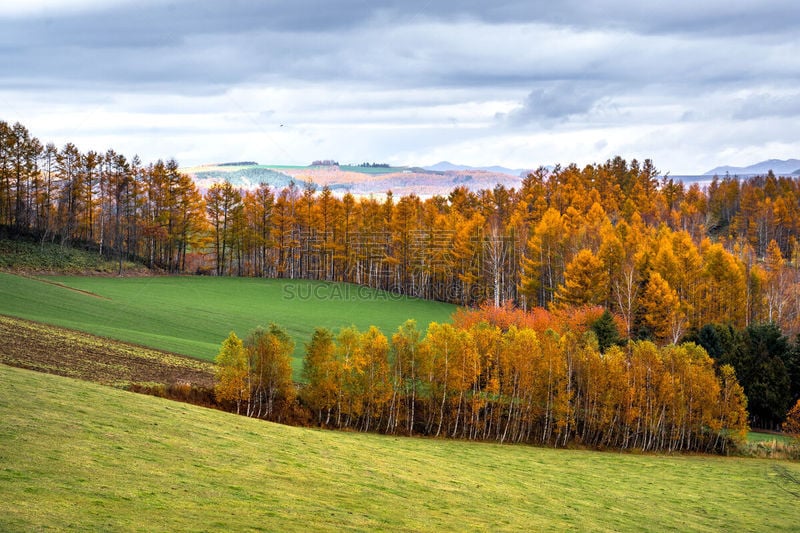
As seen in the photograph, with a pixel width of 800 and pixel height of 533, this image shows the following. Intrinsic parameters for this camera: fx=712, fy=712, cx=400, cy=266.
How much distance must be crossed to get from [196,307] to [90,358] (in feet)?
116

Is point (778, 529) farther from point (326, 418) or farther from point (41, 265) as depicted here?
point (41, 265)

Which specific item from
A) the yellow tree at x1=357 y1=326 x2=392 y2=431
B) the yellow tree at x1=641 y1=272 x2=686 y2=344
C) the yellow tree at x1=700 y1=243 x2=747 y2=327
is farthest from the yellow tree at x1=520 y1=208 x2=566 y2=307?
the yellow tree at x1=357 y1=326 x2=392 y2=431

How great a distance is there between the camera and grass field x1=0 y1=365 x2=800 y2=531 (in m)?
18.8

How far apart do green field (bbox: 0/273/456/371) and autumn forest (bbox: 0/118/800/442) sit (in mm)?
6652

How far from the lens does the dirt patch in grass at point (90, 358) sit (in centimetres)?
3988

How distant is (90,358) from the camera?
1748 inches

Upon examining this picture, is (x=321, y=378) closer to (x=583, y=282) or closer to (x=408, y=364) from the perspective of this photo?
(x=408, y=364)

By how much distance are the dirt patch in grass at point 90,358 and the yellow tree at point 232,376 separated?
1990 mm

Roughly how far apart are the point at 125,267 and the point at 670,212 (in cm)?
10950

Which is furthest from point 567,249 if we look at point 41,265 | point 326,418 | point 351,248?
point 41,265

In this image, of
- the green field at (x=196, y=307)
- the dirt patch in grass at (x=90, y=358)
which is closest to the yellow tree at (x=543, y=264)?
the green field at (x=196, y=307)

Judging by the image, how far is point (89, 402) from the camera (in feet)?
99.1

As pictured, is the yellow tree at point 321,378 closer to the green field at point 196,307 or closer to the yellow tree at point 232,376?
the yellow tree at point 232,376

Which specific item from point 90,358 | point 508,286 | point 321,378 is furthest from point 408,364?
point 508,286
